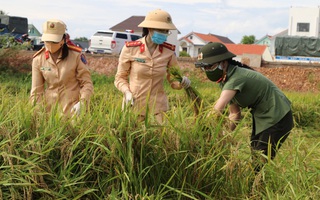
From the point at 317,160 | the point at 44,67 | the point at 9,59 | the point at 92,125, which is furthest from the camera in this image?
the point at 9,59

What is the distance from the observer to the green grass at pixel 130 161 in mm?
2773

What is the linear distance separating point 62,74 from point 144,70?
610 mm

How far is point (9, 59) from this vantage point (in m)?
14.2

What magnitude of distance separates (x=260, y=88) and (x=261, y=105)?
0.46 ft

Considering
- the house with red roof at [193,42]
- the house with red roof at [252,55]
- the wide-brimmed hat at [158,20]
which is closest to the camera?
the wide-brimmed hat at [158,20]

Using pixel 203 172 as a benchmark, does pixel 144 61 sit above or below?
above

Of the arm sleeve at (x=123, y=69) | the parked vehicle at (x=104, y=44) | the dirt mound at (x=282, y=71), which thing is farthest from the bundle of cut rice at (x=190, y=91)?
the parked vehicle at (x=104, y=44)

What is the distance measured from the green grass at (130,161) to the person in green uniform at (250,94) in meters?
0.43

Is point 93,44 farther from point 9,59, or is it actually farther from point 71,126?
point 71,126

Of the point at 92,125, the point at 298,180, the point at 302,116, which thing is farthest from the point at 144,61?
the point at 302,116

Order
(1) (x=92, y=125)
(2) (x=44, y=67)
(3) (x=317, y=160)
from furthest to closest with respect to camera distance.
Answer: (2) (x=44, y=67), (3) (x=317, y=160), (1) (x=92, y=125)

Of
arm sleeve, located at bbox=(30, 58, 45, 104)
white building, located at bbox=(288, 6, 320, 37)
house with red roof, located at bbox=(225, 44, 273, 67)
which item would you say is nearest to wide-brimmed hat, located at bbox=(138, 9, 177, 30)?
arm sleeve, located at bbox=(30, 58, 45, 104)

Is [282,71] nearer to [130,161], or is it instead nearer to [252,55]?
[252,55]

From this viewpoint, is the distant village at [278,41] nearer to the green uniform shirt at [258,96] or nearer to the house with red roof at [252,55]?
the house with red roof at [252,55]
